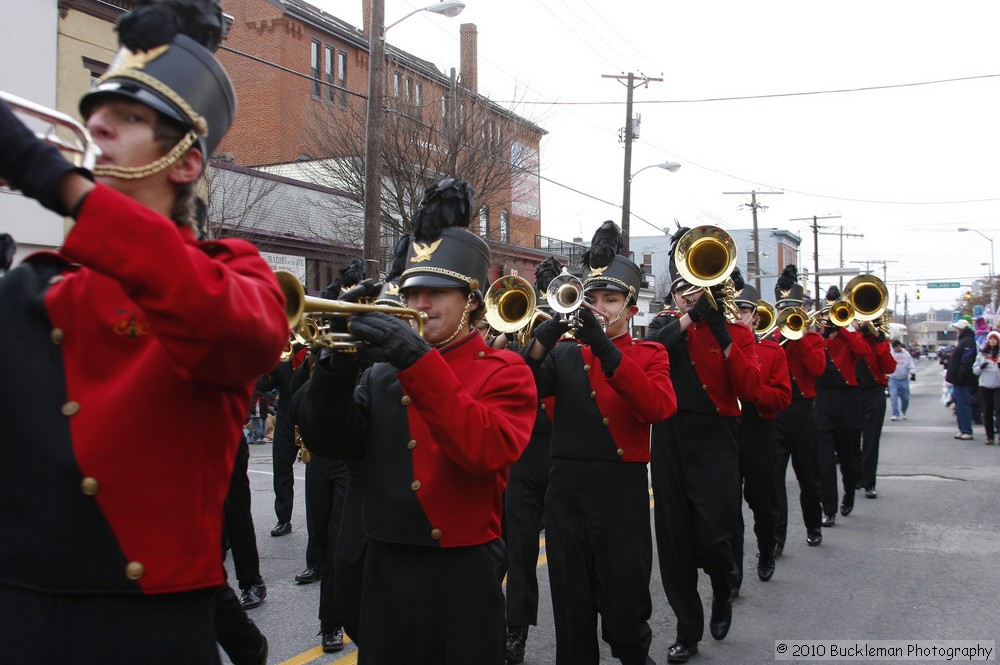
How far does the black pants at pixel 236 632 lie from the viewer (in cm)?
378

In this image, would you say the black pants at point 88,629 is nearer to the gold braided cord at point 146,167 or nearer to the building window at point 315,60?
the gold braided cord at point 146,167

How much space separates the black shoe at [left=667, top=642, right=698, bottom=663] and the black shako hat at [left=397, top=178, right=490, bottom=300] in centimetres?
307

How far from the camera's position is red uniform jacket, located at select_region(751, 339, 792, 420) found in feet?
23.4

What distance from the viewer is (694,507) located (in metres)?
5.92

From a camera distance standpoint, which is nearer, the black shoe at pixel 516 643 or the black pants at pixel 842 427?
the black shoe at pixel 516 643

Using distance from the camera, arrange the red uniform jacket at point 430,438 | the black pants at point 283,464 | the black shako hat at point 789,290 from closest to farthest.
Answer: the red uniform jacket at point 430,438 → the black pants at point 283,464 → the black shako hat at point 789,290

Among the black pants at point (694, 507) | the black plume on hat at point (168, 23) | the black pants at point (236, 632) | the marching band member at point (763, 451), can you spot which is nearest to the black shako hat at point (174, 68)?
the black plume on hat at point (168, 23)

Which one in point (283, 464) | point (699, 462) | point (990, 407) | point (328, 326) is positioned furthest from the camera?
point (990, 407)

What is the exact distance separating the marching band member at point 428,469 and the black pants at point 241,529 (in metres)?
3.19

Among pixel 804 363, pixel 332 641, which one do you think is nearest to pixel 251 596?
pixel 332 641

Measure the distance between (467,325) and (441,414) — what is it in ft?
2.42

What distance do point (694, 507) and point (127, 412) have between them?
15.4 ft

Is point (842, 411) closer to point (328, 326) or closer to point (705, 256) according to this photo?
point (705, 256)

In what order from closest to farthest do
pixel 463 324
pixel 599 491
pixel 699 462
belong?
1. pixel 463 324
2. pixel 599 491
3. pixel 699 462
